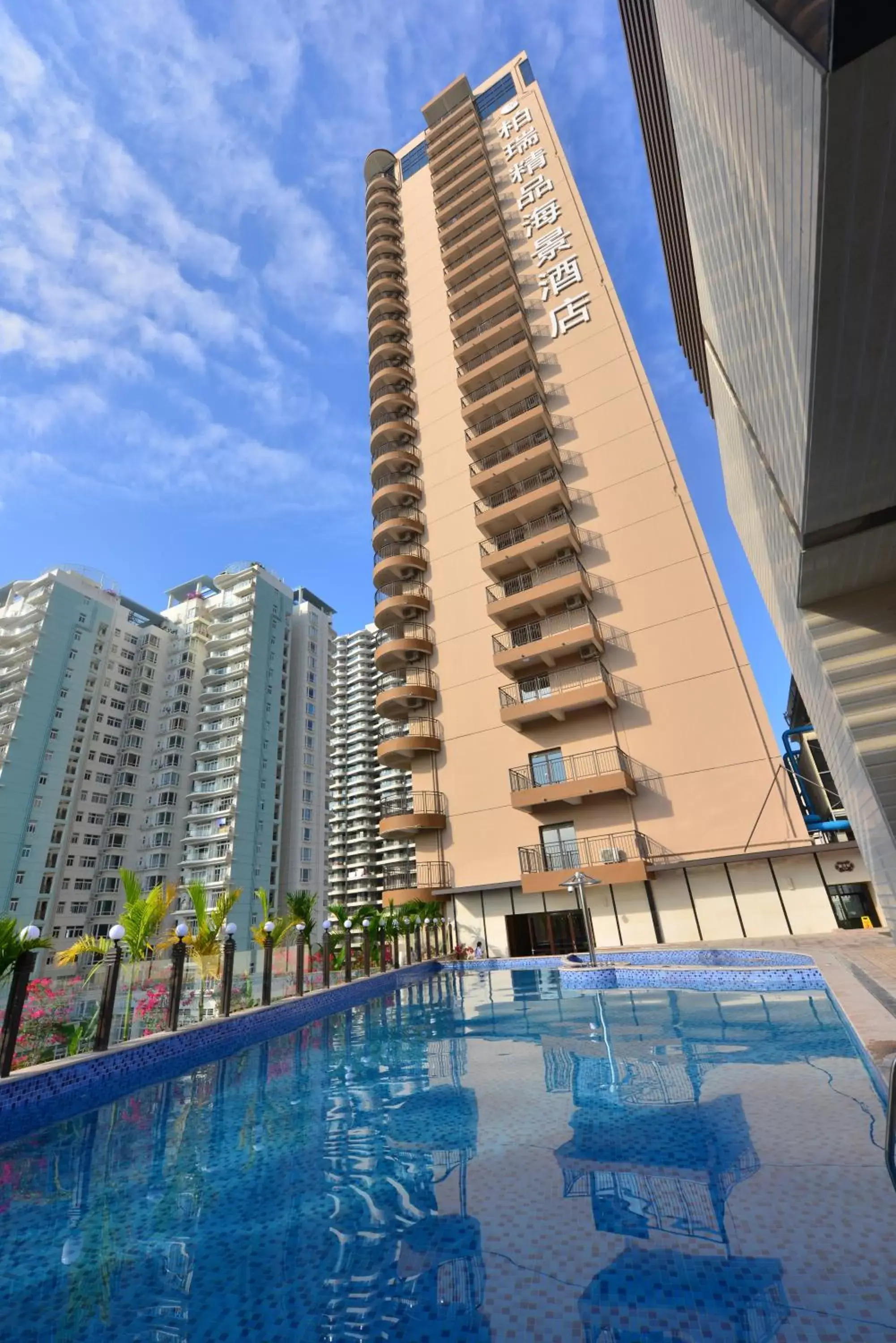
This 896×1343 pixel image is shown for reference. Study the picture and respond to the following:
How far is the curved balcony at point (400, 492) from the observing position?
27.9m

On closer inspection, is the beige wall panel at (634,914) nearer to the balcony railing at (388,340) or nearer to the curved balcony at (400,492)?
the curved balcony at (400,492)

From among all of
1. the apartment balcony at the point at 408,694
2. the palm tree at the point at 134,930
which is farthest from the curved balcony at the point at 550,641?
the palm tree at the point at 134,930

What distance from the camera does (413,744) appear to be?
76.9 feet

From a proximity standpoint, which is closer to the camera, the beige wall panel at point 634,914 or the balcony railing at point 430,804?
the beige wall panel at point 634,914

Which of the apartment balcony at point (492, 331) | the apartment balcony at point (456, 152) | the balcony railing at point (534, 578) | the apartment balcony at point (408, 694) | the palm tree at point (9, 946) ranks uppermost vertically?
the apartment balcony at point (456, 152)

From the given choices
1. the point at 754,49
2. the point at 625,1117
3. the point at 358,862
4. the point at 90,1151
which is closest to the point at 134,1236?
the point at 90,1151

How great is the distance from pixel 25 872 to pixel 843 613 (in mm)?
51567

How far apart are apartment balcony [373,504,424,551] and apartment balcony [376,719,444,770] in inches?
363

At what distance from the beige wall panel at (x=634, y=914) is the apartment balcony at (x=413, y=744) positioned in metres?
8.94

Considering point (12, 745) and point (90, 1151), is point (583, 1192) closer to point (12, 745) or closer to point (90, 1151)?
point (90, 1151)

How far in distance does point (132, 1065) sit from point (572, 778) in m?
15.2

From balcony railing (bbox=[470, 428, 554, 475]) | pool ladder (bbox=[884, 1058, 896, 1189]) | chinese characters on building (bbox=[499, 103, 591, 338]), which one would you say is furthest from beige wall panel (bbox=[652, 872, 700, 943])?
chinese characters on building (bbox=[499, 103, 591, 338])

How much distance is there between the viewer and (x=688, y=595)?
20.3m

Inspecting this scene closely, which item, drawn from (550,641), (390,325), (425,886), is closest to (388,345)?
(390,325)
